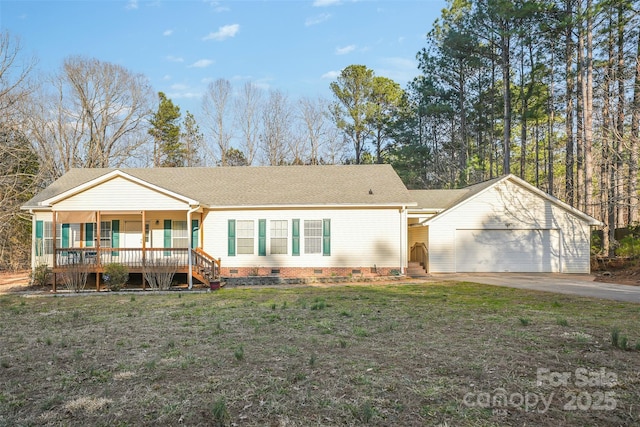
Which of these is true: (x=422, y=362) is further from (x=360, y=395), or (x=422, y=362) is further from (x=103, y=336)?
(x=103, y=336)

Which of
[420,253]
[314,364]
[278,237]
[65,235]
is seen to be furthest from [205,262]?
[314,364]

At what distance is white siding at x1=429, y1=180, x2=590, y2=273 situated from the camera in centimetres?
1655

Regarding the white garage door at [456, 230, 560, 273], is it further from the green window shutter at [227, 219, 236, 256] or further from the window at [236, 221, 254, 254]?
the green window shutter at [227, 219, 236, 256]

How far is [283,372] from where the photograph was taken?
4.65 m

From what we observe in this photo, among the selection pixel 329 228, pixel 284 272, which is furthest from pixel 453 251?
pixel 284 272

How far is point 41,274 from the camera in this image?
567 inches

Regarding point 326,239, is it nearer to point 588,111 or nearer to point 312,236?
point 312,236

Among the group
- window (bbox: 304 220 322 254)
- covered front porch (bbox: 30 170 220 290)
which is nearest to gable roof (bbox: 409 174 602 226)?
window (bbox: 304 220 322 254)

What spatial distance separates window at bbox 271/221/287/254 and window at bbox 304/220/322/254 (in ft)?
2.76

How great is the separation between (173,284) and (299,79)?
18837 mm

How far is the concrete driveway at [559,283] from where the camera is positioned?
34.7 feet

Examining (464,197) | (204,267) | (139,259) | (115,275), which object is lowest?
(115,275)

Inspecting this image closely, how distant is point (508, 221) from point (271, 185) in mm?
10309

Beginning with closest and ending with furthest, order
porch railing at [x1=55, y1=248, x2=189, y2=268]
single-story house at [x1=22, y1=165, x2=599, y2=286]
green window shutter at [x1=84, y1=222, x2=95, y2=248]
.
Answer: porch railing at [x1=55, y1=248, x2=189, y2=268] < single-story house at [x1=22, y1=165, x2=599, y2=286] < green window shutter at [x1=84, y1=222, x2=95, y2=248]
